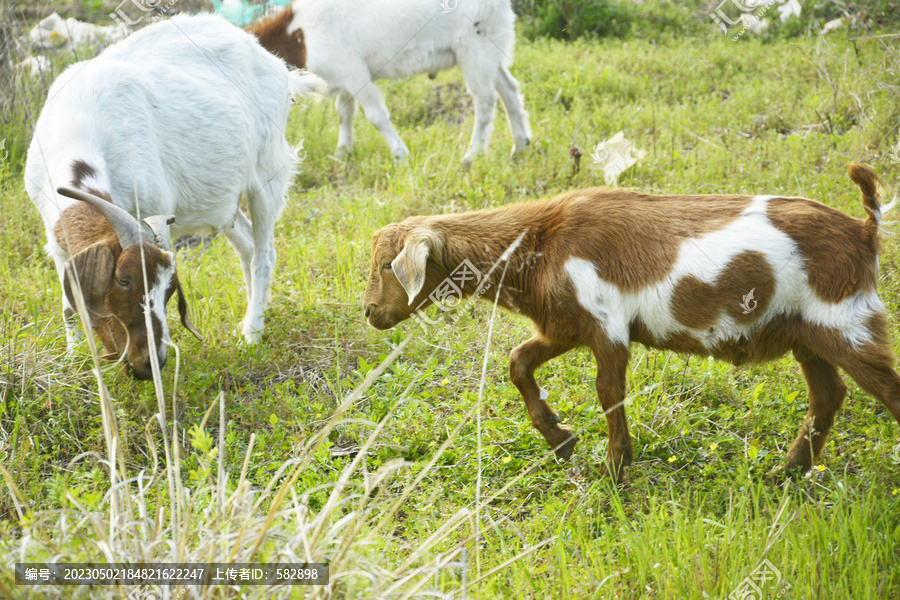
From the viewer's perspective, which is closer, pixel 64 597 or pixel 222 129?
pixel 64 597

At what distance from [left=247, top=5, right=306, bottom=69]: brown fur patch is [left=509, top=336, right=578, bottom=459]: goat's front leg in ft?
17.1

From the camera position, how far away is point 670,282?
3367 mm

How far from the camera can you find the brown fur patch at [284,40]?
7926 millimetres

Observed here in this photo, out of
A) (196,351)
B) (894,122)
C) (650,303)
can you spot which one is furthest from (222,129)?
(894,122)

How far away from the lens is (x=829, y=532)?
292 cm

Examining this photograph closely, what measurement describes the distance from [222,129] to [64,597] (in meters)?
3.41

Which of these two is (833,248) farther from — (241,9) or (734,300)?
(241,9)

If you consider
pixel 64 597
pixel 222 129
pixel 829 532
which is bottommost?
pixel 829 532

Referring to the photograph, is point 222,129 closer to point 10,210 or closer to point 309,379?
point 309,379

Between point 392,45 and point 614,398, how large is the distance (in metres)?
5.48

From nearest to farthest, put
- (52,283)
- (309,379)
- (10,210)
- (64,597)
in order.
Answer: (64,597) < (309,379) < (52,283) < (10,210)

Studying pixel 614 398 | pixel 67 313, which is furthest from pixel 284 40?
pixel 614 398

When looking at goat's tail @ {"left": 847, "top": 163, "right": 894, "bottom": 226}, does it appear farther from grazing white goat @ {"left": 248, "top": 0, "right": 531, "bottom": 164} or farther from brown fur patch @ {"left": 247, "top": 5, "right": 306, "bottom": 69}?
brown fur patch @ {"left": 247, "top": 5, "right": 306, "bottom": 69}

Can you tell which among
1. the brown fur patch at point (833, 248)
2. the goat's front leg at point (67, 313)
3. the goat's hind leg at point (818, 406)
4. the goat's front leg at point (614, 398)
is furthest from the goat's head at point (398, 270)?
the goat's hind leg at point (818, 406)
